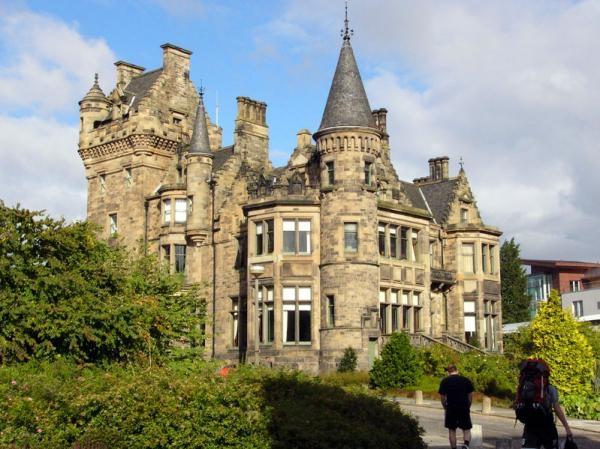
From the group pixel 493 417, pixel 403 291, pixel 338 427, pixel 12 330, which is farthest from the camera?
pixel 403 291

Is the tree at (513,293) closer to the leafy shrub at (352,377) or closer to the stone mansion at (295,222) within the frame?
the stone mansion at (295,222)

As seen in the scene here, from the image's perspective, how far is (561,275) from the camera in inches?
4375

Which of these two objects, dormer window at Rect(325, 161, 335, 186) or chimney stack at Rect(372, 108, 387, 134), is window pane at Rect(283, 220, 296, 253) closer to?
dormer window at Rect(325, 161, 335, 186)

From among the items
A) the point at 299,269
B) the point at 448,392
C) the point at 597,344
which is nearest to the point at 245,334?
the point at 299,269

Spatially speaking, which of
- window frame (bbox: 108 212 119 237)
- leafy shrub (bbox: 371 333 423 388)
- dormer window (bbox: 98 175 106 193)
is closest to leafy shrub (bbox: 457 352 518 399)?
leafy shrub (bbox: 371 333 423 388)

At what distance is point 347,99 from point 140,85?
57.6ft

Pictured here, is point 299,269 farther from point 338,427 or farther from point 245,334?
point 338,427

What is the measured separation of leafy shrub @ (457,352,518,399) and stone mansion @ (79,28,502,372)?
16.1ft

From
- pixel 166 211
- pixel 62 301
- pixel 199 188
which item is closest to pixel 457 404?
pixel 62 301

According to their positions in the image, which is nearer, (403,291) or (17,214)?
(17,214)

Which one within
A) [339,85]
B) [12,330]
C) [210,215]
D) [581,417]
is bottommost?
[581,417]

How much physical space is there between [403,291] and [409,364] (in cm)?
907

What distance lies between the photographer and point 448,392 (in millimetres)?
17984

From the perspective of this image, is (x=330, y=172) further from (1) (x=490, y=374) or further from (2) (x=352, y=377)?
(1) (x=490, y=374)
